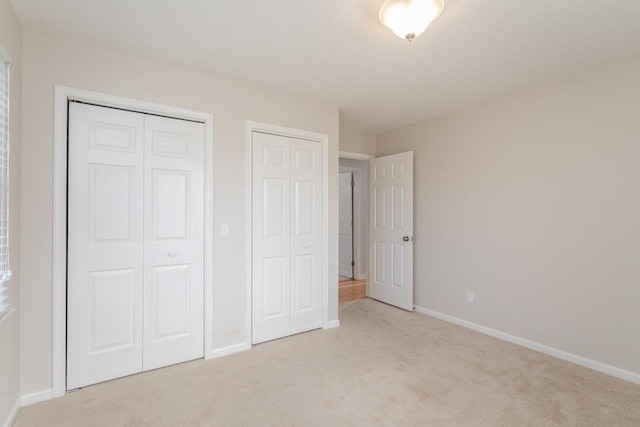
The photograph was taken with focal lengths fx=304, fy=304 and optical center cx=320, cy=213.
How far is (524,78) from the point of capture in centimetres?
268

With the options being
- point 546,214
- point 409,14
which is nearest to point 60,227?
point 409,14

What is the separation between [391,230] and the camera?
415cm

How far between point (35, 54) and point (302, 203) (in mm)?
2283

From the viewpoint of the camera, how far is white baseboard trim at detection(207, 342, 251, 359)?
2.67 m

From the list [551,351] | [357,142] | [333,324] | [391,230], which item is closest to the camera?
[551,351]

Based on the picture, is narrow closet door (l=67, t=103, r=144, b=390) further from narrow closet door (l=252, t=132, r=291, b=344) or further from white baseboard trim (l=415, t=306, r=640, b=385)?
white baseboard trim (l=415, t=306, r=640, b=385)

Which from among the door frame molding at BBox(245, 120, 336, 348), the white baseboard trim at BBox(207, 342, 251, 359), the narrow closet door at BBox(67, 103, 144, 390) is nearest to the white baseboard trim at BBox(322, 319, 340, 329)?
Result: the door frame molding at BBox(245, 120, 336, 348)

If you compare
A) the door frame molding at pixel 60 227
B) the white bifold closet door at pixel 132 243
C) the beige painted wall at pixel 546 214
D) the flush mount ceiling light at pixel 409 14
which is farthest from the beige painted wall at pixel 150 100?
the flush mount ceiling light at pixel 409 14

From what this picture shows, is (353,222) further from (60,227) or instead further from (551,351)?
(60,227)

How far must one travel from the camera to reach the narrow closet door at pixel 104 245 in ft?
7.09

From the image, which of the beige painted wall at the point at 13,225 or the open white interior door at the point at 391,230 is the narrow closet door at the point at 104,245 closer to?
the beige painted wall at the point at 13,225

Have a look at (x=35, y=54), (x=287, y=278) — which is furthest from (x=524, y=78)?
(x=35, y=54)

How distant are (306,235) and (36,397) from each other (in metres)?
2.34

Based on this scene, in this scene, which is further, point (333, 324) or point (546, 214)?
point (333, 324)
